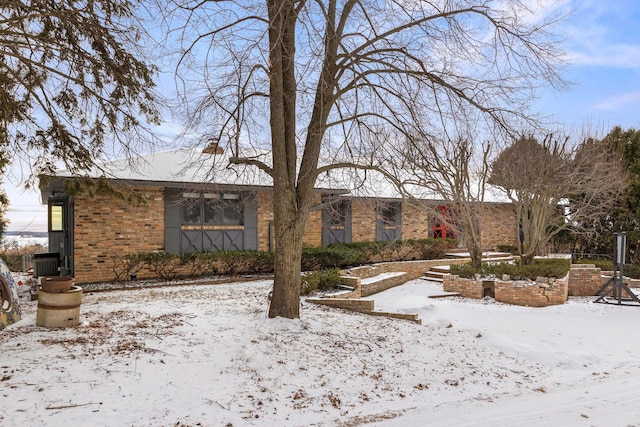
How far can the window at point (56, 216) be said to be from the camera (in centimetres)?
1232

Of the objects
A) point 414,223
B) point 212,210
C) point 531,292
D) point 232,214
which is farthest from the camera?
point 414,223

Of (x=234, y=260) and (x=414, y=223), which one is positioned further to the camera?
(x=414, y=223)

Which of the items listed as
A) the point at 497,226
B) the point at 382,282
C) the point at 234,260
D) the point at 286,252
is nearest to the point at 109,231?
the point at 234,260

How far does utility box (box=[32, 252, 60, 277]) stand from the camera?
12.0 meters

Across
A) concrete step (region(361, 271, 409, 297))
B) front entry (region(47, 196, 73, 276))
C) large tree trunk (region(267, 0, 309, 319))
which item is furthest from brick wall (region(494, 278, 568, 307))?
front entry (region(47, 196, 73, 276))

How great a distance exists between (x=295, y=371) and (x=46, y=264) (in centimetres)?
1050

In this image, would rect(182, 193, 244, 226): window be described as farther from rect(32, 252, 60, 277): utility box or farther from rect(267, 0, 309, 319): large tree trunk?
rect(267, 0, 309, 319): large tree trunk

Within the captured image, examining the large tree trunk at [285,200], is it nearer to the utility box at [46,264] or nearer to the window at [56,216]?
the window at [56,216]

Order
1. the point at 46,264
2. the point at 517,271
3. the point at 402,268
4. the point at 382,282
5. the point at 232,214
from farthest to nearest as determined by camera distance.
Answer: the point at 402,268 < the point at 232,214 < the point at 382,282 < the point at 517,271 < the point at 46,264

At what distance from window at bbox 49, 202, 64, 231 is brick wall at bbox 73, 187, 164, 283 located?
1.39m

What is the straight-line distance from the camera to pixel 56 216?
12.7 meters

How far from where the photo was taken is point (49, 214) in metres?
13.1

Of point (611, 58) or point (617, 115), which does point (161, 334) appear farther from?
point (617, 115)

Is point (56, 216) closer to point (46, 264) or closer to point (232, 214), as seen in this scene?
point (46, 264)
